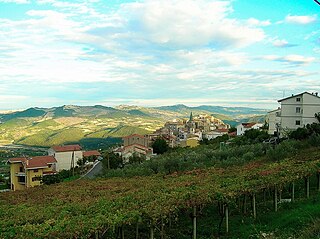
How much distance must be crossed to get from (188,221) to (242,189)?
11.7 feet

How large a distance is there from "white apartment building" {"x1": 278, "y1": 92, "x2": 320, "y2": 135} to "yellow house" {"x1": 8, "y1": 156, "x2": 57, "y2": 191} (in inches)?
1637

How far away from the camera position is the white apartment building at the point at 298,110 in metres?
49.2

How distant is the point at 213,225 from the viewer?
1552 centimetres

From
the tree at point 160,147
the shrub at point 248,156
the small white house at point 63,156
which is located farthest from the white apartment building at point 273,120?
the small white house at point 63,156

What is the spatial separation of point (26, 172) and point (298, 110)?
151 feet

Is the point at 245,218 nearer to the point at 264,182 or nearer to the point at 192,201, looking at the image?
the point at 264,182

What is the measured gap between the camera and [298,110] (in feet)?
165

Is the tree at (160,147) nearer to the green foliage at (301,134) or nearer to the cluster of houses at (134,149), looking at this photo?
the cluster of houses at (134,149)

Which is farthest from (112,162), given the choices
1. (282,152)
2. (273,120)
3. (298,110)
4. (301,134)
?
(298,110)

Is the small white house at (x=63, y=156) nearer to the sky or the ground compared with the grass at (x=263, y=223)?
nearer to the ground

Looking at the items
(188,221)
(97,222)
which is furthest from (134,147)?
(97,222)

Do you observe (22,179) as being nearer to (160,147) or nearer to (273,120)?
(160,147)

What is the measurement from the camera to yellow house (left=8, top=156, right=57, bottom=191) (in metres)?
57.4

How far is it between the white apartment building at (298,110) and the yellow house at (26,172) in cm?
4159
